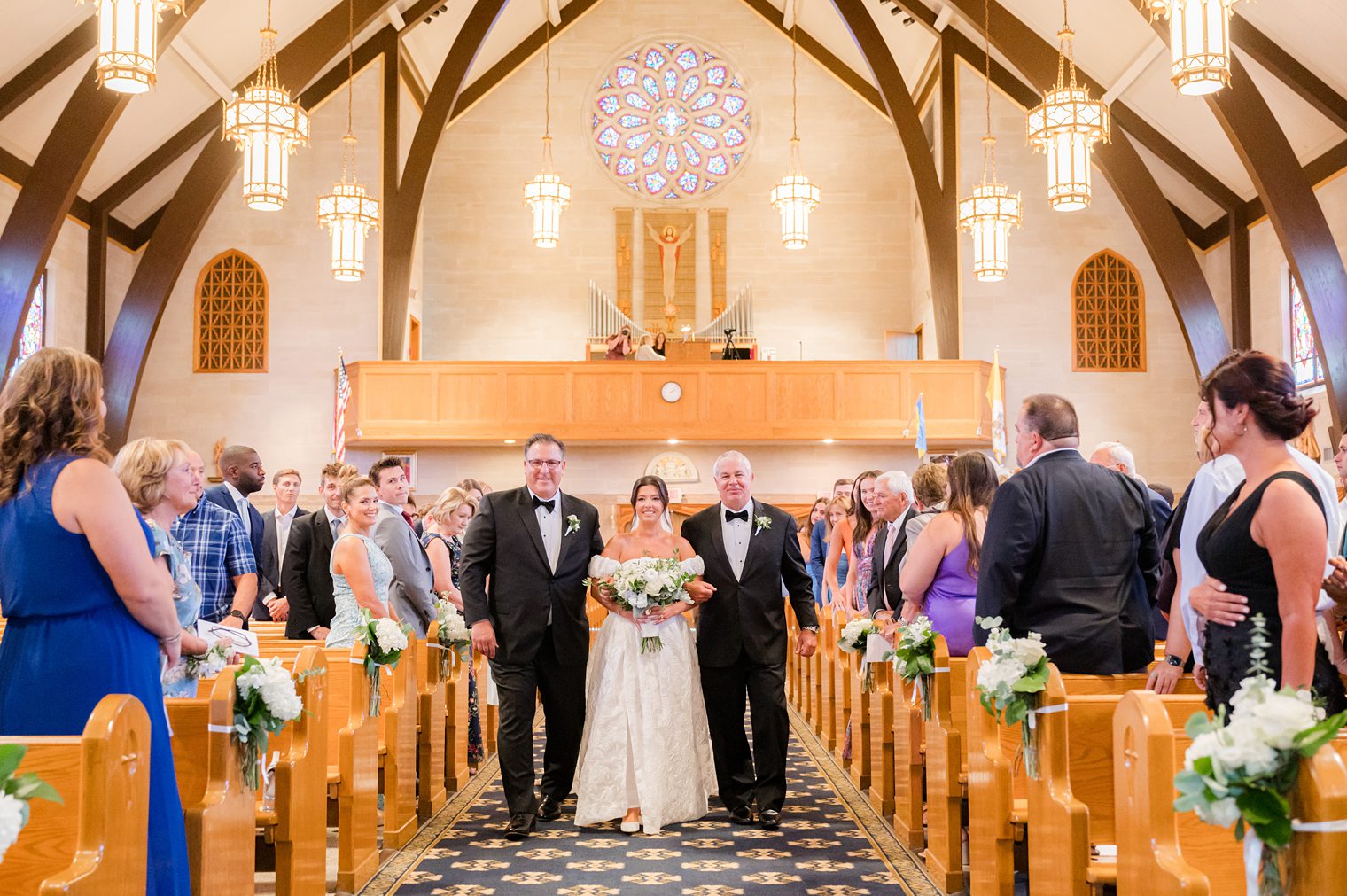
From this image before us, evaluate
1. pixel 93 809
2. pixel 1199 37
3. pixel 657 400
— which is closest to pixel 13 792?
pixel 93 809

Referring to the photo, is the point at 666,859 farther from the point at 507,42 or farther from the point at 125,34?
the point at 507,42

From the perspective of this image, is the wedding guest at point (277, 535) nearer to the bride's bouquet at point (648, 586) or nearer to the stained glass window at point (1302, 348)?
the bride's bouquet at point (648, 586)

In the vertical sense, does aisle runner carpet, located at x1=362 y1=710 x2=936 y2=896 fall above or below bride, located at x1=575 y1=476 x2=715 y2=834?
below

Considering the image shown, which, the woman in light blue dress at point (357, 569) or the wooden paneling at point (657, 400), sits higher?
the wooden paneling at point (657, 400)

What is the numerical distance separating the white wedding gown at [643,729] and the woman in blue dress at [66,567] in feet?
10.3

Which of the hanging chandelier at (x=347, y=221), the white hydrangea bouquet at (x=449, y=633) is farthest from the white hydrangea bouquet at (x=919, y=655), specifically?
the hanging chandelier at (x=347, y=221)

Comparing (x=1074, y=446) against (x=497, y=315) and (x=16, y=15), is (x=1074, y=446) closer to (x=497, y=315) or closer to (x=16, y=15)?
(x=16, y=15)

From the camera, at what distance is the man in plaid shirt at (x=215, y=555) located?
5602mm

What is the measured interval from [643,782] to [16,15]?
10692mm

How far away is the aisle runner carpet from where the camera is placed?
5086 millimetres

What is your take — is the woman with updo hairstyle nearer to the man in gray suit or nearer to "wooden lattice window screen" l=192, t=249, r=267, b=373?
the man in gray suit

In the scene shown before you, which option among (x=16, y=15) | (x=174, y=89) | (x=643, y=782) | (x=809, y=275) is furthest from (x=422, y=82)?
(x=643, y=782)

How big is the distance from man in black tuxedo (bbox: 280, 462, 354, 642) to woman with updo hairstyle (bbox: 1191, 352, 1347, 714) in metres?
4.79

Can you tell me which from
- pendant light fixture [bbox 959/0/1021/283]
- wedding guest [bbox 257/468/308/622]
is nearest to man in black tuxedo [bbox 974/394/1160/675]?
wedding guest [bbox 257/468/308/622]
